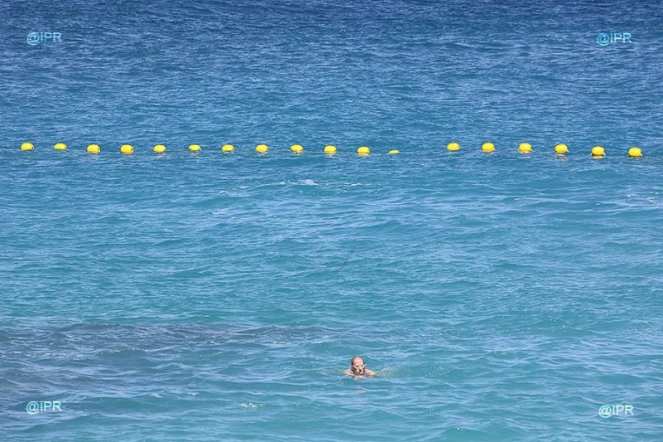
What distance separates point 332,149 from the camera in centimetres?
3875

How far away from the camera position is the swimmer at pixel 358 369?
22.0 metres

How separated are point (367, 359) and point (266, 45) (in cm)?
2788

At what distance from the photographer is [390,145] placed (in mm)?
39375

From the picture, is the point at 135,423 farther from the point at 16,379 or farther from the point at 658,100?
the point at 658,100

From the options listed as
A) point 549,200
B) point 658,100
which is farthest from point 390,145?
point 658,100

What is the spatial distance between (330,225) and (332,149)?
726 centimetres
